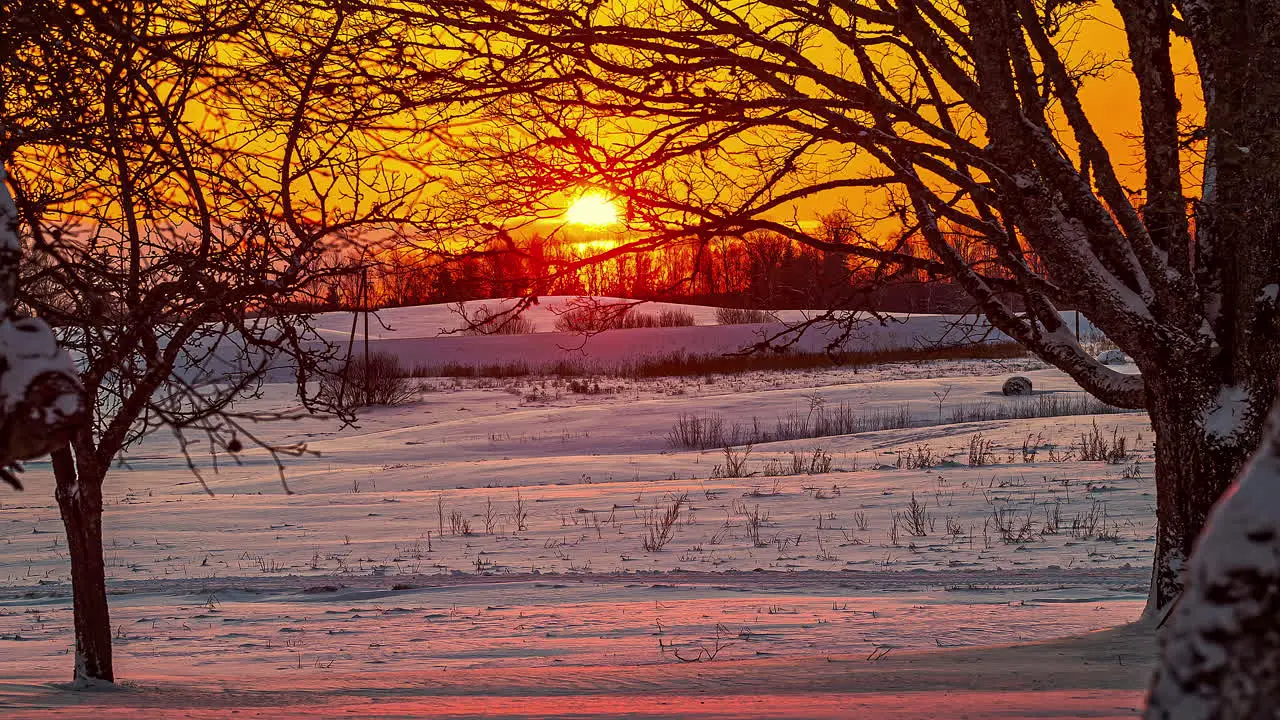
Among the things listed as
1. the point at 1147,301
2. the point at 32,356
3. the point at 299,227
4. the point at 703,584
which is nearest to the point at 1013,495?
the point at 703,584

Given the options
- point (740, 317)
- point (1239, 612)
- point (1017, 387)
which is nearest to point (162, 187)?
point (1239, 612)

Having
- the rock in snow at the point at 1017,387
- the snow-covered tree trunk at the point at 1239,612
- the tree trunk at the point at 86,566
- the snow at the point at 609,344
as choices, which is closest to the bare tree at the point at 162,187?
the tree trunk at the point at 86,566

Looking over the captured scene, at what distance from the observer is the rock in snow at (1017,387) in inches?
1195

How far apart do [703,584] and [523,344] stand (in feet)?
149

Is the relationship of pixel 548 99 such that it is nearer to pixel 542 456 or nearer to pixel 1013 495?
pixel 1013 495

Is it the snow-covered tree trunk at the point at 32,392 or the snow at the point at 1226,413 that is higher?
the snow-covered tree trunk at the point at 32,392

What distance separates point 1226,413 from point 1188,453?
30cm

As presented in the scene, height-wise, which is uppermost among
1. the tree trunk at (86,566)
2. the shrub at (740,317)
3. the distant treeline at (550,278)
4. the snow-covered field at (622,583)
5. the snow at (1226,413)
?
the shrub at (740,317)

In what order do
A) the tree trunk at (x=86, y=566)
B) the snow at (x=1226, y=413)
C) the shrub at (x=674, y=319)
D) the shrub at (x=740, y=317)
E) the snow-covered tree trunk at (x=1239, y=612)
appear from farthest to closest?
the shrub at (x=674, y=319)
the shrub at (x=740, y=317)
the snow at (x=1226, y=413)
the tree trunk at (x=86, y=566)
the snow-covered tree trunk at (x=1239, y=612)

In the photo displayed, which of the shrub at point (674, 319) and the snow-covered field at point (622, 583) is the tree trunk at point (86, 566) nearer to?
the snow-covered field at point (622, 583)

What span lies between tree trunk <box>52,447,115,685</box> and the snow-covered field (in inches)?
8.6

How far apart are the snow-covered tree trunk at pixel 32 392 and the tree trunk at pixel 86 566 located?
4.19m

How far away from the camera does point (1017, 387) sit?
3055 cm

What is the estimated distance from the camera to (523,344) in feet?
178
